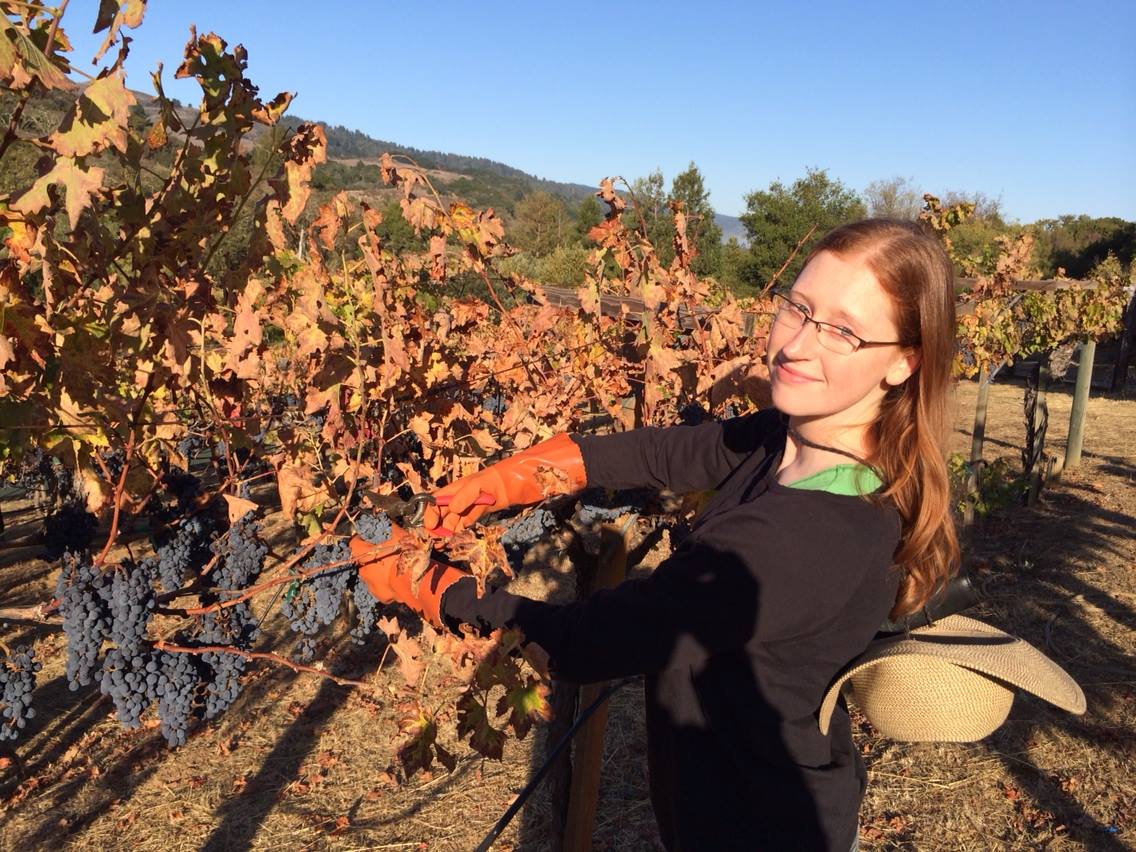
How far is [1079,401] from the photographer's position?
890 centimetres

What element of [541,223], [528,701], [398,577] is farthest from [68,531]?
[541,223]

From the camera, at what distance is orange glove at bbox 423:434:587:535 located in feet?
5.56

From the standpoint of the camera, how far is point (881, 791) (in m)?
4.00

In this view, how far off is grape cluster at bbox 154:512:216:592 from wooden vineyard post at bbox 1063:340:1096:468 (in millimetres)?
8873

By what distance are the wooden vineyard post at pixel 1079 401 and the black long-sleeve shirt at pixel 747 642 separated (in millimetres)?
8478

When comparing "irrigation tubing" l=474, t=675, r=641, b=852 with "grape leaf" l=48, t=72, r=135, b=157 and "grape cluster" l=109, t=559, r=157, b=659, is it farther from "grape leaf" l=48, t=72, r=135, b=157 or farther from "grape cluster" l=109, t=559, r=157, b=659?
"grape leaf" l=48, t=72, r=135, b=157

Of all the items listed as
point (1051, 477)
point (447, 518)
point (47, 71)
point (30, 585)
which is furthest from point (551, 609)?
point (1051, 477)

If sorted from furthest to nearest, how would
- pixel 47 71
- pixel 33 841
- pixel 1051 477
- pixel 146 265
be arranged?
1. pixel 1051 477
2. pixel 33 841
3. pixel 146 265
4. pixel 47 71

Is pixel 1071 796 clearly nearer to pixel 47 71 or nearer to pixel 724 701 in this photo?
pixel 724 701

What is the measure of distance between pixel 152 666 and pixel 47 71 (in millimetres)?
1080

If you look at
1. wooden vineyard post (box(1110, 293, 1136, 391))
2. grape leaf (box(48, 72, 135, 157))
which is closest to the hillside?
grape leaf (box(48, 72, 135, 157))

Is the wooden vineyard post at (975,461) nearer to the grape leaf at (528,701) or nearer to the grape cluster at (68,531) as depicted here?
the grape leaf at (528,701)

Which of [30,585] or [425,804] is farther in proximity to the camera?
[30,585]

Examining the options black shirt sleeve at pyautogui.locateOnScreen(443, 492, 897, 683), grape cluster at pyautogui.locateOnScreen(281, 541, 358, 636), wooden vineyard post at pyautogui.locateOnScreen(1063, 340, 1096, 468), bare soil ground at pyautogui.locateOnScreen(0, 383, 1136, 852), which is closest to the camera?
black shirt sleeve at pyautogui.locateOnScreen(443, 492, 897, 683)
